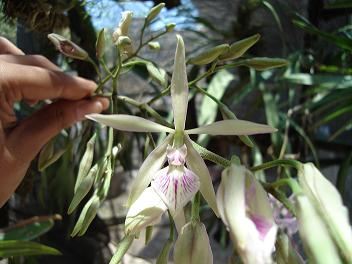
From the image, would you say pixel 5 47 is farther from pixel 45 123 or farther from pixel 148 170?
pixel 148 170

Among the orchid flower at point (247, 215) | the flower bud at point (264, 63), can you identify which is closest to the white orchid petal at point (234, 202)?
the orchid flower at point (247, 215)

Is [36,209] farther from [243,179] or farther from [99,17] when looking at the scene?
[243,179]

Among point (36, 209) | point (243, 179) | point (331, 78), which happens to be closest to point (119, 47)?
point (243, 179)

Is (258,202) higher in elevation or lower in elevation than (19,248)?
higher

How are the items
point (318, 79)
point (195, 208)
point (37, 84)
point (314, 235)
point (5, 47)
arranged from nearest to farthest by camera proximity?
point (314, 235) < point (195, 208) < point (37, 84) < point (5, 47) < point (318, 79)

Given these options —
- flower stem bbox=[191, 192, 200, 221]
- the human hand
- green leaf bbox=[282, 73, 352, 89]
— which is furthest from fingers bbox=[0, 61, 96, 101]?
green leaf bbox=[282, 73, 352, 89]

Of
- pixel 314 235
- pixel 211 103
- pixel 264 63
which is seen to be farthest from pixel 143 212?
pixel 211 103
